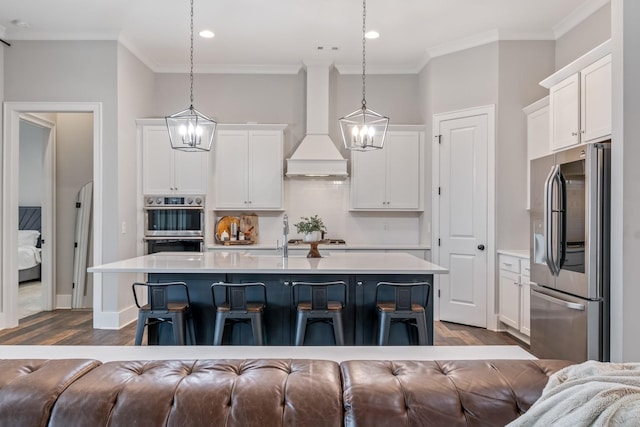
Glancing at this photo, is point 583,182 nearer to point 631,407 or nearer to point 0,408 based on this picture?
point 631,407

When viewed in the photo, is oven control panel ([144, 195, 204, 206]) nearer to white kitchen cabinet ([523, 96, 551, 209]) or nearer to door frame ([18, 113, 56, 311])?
door frame ([18, 113, 56, 311])

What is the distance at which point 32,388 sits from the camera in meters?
1.19

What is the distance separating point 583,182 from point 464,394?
7.49 feet

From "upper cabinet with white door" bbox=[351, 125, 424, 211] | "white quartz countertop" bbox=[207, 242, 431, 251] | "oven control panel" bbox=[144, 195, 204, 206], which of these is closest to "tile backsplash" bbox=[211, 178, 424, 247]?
"upper cabinet with white door" bbox=[351, 125, 424, 211]

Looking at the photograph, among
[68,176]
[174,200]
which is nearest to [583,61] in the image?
[174,200]

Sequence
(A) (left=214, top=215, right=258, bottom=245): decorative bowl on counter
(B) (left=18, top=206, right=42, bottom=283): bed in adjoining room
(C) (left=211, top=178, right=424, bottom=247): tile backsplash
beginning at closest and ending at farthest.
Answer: (A) (left=214, top=215, right=258, bottom=245): decorative bowl on counter < (C) (left=211, top=178, right=424, bottom=247): tile backsplash < (B) (left=18, top=206, right=42, bottom=283): bed in adjoining room

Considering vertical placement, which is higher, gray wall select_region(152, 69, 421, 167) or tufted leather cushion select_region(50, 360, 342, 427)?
gray wall select_region(152, 69, 421, 167)

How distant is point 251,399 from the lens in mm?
1156

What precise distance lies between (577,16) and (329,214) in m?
3.63

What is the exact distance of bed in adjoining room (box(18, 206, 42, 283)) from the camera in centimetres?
724

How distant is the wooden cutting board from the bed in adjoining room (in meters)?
4.37

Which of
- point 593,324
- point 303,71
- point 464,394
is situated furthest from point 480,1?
point 464,394

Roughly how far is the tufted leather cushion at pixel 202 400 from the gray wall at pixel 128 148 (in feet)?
12.5

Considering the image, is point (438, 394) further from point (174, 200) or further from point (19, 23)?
point (19, 23)
